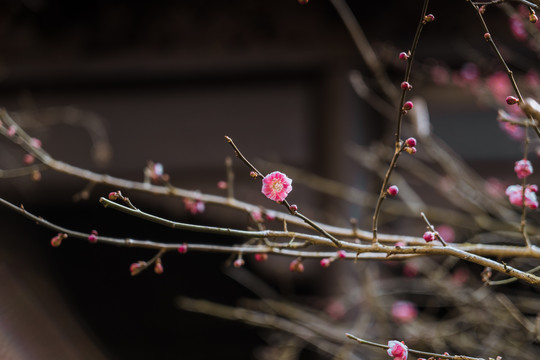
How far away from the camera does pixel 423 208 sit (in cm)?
126

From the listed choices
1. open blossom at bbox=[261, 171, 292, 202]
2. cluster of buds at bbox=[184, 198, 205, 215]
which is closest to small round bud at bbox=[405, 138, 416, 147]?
open blossom at bbox=[261, 171, 292, 202]

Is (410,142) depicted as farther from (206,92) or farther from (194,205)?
(206,92)

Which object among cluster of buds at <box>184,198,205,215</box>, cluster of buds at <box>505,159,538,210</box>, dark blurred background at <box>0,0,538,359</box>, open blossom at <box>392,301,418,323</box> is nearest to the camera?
cluster of buds at <box>505,159,538,210</box>

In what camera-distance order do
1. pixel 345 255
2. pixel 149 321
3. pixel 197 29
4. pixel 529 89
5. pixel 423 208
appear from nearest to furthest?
pixel 345 255
pixel 529 89
pixel 423 208
pixel 197 29
pixel 149 321

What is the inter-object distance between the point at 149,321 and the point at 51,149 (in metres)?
0.77

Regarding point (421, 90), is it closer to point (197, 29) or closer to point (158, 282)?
point (197, 29)

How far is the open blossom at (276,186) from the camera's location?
21.2 inches

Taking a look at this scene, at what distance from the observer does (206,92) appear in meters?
1.85

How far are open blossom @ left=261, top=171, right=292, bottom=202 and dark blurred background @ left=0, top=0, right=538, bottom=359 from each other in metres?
1.14

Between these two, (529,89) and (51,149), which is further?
(51,149)

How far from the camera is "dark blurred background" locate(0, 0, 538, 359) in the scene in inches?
67.4

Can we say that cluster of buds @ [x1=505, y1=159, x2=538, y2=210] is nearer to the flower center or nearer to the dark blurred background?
the flower center

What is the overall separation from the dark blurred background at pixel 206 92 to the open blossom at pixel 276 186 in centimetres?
114

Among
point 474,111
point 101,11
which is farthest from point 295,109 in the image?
point 101,11
